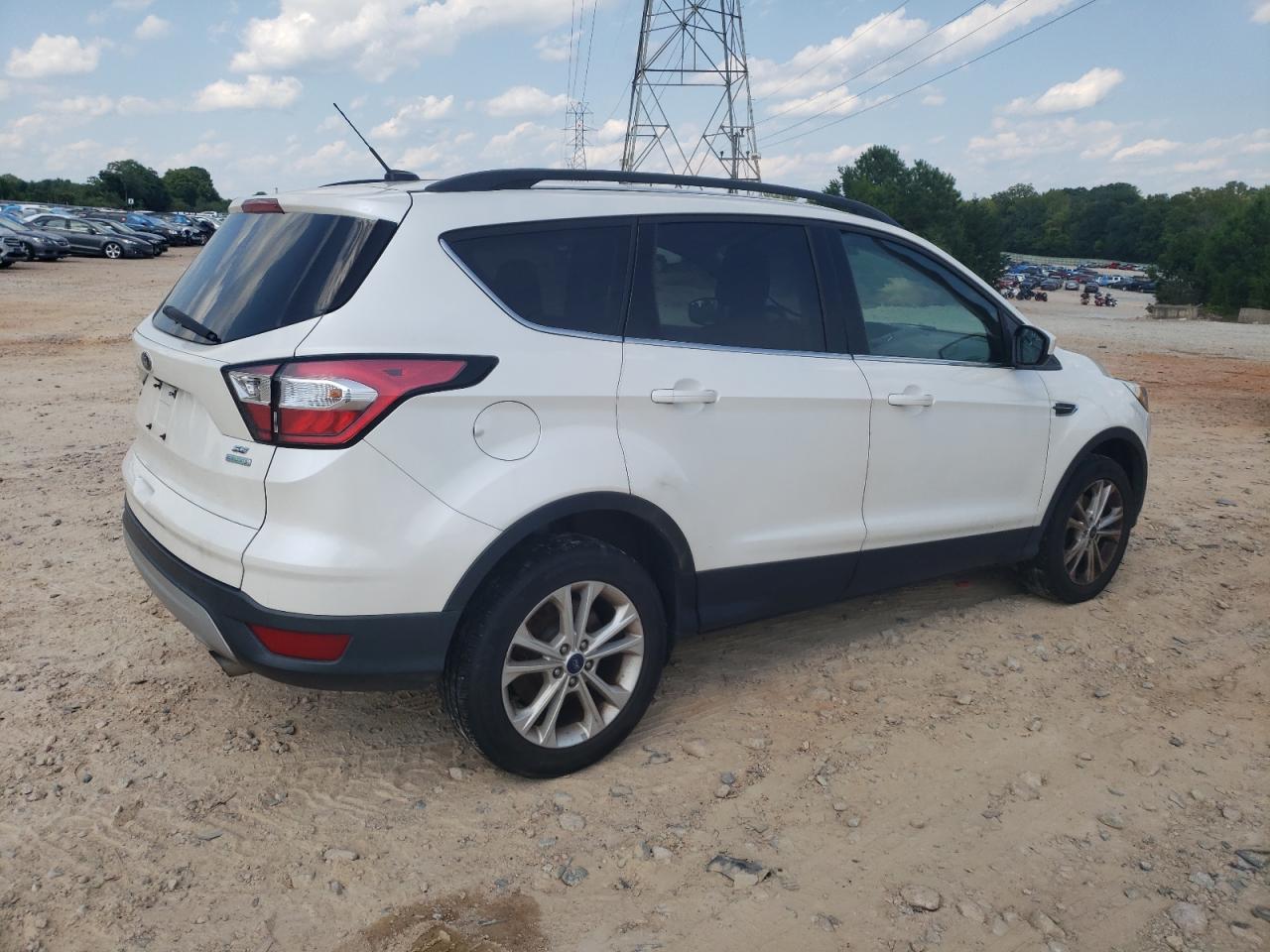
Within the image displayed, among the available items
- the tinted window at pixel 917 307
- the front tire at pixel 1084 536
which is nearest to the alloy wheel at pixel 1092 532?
the front tire at pixel 1084 536

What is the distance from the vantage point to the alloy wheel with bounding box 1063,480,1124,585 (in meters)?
5.07

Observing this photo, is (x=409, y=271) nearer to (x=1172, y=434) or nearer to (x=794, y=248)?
(x=794, y=248)

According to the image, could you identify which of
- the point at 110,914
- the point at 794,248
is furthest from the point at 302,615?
the point at 794,248

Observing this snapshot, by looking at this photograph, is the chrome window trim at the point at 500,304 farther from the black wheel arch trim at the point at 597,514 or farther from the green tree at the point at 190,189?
the green tree at the point at 190,189

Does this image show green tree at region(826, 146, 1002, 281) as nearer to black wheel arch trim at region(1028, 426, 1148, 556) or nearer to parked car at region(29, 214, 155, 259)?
parked car at region(29, 214, 155, 259)

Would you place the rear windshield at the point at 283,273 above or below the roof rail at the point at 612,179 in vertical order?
below

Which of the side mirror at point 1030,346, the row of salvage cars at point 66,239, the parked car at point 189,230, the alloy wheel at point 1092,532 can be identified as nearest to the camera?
the side mirror at point 1030,346

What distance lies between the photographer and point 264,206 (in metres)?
3.42

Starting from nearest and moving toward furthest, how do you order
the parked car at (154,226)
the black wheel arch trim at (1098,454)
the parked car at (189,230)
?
the black wheel arch trim at (1098,454) → the parked car at (154,226) → the parked car at (189,230)

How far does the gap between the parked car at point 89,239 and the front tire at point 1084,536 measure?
39255 millimetres

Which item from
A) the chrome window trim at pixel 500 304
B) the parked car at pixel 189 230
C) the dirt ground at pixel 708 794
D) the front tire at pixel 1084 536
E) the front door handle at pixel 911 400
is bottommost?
the parked car at pixel 189 230

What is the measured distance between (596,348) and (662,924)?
1.74m

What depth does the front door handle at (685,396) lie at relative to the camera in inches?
135

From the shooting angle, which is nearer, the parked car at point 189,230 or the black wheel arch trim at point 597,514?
the black wheel arch trim at point 597,514
